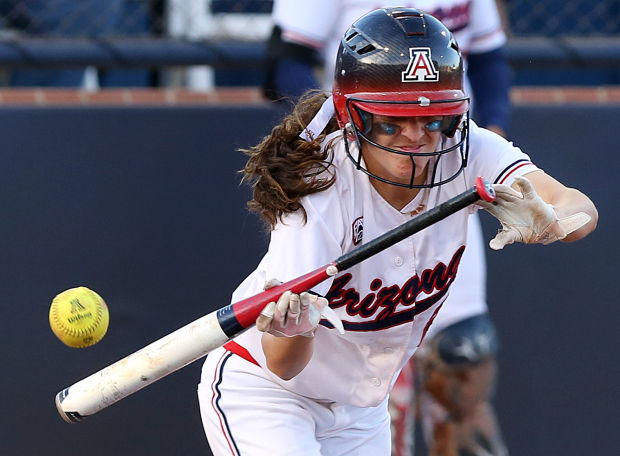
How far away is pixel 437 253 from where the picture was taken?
2699mm

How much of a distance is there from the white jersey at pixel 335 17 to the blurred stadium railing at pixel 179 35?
728 mm

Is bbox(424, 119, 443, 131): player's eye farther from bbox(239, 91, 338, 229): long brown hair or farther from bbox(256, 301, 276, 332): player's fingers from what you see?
bbox(256, 301, 276, 332): player's fingers

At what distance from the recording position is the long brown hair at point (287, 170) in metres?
2.50

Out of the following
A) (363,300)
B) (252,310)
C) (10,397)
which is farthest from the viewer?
(10,397)

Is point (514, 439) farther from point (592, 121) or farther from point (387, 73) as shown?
point (387, 73)

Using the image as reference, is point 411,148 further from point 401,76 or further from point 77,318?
point 77,318

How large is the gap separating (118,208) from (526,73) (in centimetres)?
258

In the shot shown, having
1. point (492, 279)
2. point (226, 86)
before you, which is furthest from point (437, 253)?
point (226, 86)

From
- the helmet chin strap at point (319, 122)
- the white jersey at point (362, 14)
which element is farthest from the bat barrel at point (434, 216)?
the white jersey at point (362, 14)

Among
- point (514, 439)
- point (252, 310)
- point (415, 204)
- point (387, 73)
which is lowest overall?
point (514, 439)

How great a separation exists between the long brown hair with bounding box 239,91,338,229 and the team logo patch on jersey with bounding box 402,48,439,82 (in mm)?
279

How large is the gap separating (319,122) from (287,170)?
0.17 m

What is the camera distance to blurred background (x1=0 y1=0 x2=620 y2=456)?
13.3 ft

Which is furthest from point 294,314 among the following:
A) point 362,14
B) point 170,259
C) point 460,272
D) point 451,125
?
point 170,259
